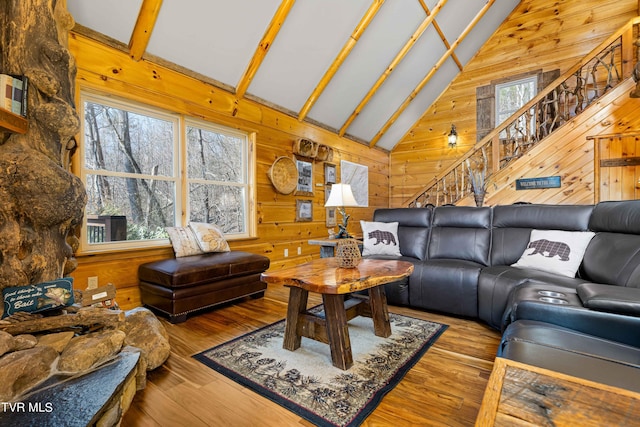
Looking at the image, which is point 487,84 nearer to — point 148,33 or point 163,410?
point 148,33

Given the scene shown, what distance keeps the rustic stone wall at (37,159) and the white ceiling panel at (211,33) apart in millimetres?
1088

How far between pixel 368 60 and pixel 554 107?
10.2 ft

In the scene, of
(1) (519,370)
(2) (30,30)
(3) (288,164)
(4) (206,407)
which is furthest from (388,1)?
(4) (206,407)

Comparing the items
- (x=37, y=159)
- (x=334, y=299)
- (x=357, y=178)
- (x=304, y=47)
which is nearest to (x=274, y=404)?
(x=334, y=299)

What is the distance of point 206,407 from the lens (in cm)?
151

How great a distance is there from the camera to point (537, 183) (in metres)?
4.40

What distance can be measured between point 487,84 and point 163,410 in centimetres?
709

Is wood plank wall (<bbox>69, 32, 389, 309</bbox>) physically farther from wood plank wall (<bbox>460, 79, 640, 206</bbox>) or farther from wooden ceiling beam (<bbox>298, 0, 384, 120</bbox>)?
wood plank wall (<bbox>460, 79, 640, 206</bbox>)

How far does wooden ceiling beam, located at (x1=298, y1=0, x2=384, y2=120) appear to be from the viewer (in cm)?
376

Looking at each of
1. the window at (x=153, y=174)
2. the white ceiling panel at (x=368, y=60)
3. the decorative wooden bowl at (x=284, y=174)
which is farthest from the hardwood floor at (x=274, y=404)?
the white ceiling panel at (x=368, y=60)

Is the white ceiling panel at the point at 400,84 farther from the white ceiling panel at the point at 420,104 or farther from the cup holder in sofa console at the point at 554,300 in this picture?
the cup holder in sofa console at the point at 554,300

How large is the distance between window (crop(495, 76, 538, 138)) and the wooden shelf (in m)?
6.54

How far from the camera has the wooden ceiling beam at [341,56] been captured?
376cm

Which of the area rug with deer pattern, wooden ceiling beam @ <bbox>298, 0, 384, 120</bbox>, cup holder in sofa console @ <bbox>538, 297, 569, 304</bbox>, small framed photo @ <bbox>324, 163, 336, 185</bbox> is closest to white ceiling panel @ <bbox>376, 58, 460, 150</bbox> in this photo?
small framed photo @ <bbox>324, 163, 336, 185</bbox>
